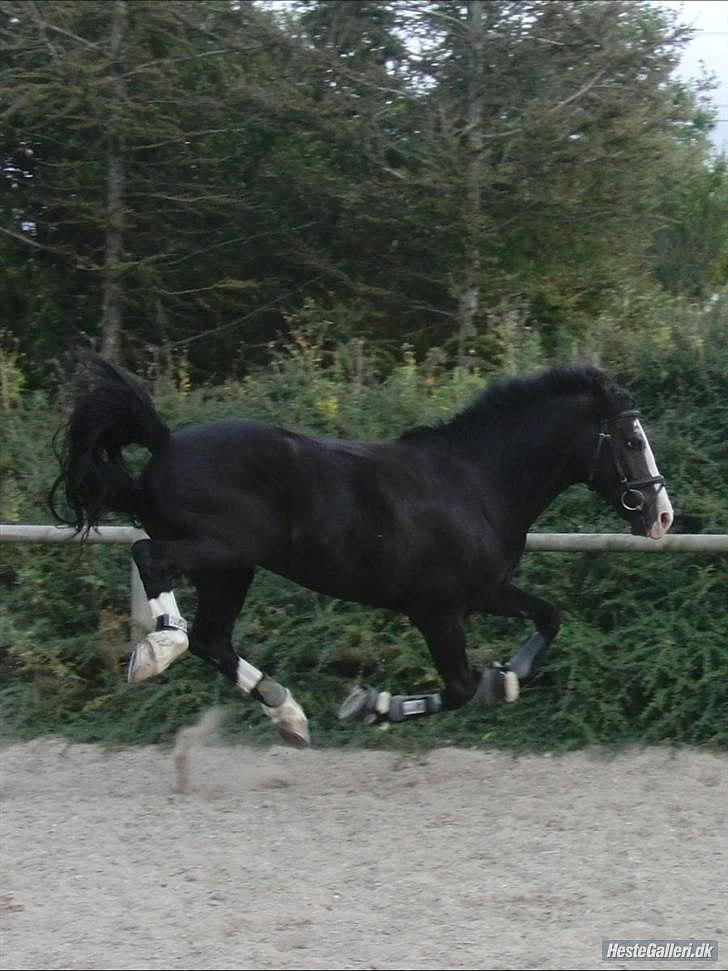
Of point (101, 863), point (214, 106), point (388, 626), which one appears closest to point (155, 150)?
point (214, 106)

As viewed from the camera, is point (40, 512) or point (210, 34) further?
point (210, 34)

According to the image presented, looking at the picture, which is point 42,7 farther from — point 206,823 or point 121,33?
point 206,823

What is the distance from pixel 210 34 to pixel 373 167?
2518 millimetres

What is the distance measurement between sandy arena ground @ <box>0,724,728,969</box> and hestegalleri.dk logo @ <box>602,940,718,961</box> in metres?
0.06

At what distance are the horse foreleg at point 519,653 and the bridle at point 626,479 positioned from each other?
65 cm

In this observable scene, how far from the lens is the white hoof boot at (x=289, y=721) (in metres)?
5.23

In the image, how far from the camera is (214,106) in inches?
526

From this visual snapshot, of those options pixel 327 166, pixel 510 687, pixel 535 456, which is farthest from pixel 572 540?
pixel 327 166

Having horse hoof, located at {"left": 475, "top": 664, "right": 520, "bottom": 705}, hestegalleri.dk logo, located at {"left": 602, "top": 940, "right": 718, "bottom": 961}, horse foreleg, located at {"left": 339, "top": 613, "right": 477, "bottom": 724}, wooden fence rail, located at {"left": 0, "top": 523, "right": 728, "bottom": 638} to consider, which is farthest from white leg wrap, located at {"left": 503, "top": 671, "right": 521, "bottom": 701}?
hestegalleri.dk logo, located at {"left": 602, "top": 940, "right": 718, "bottom": 961}

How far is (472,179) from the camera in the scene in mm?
12773

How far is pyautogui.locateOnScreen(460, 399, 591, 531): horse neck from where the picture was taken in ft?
17.6

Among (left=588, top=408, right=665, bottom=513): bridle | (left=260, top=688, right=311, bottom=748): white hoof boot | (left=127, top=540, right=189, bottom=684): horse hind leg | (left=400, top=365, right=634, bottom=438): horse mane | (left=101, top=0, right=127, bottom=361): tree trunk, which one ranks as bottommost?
(left=260, top=688, right=311, bottom=748): white hoof boot

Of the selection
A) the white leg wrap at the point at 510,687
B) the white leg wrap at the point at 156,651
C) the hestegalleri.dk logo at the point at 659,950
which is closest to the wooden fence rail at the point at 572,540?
the white leg wrap at the point at 510,687

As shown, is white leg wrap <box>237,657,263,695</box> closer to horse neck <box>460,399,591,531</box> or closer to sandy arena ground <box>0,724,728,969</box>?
sandy arena ground <box>0,724,728,969</box>
